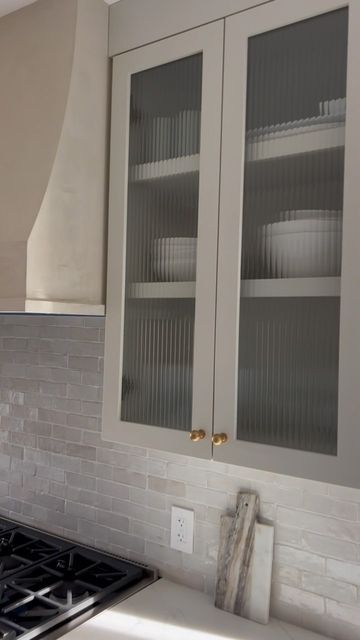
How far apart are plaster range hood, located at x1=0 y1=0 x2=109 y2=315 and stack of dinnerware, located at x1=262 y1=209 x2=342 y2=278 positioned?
1.67 feet

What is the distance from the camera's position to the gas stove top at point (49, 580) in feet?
4.66

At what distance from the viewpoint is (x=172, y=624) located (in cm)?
146

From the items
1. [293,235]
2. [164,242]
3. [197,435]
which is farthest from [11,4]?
[197,435]

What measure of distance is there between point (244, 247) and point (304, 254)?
0.14 meters

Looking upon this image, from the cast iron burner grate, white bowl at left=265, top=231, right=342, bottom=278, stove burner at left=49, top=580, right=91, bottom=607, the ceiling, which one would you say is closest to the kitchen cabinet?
white bowl at left=265, top=231, right=342, bottom=278

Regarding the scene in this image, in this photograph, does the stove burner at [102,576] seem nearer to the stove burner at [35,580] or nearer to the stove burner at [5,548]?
the stove burner at [35,580]

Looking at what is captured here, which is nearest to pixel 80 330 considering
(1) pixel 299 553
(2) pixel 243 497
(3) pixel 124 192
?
(3) pixel 124 192

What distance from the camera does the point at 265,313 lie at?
1239 mm

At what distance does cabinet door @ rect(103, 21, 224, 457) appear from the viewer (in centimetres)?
131

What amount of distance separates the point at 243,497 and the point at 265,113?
1.01m

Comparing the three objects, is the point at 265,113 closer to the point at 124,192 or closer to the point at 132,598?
the point at 124,192

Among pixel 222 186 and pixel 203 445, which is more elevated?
pixel 222 186

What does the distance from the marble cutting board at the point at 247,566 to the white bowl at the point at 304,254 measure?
69cm

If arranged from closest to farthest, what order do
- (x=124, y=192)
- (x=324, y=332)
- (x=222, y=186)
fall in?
(x=324, y=332) < (x=222, y=186) < (x=124, y=192)
